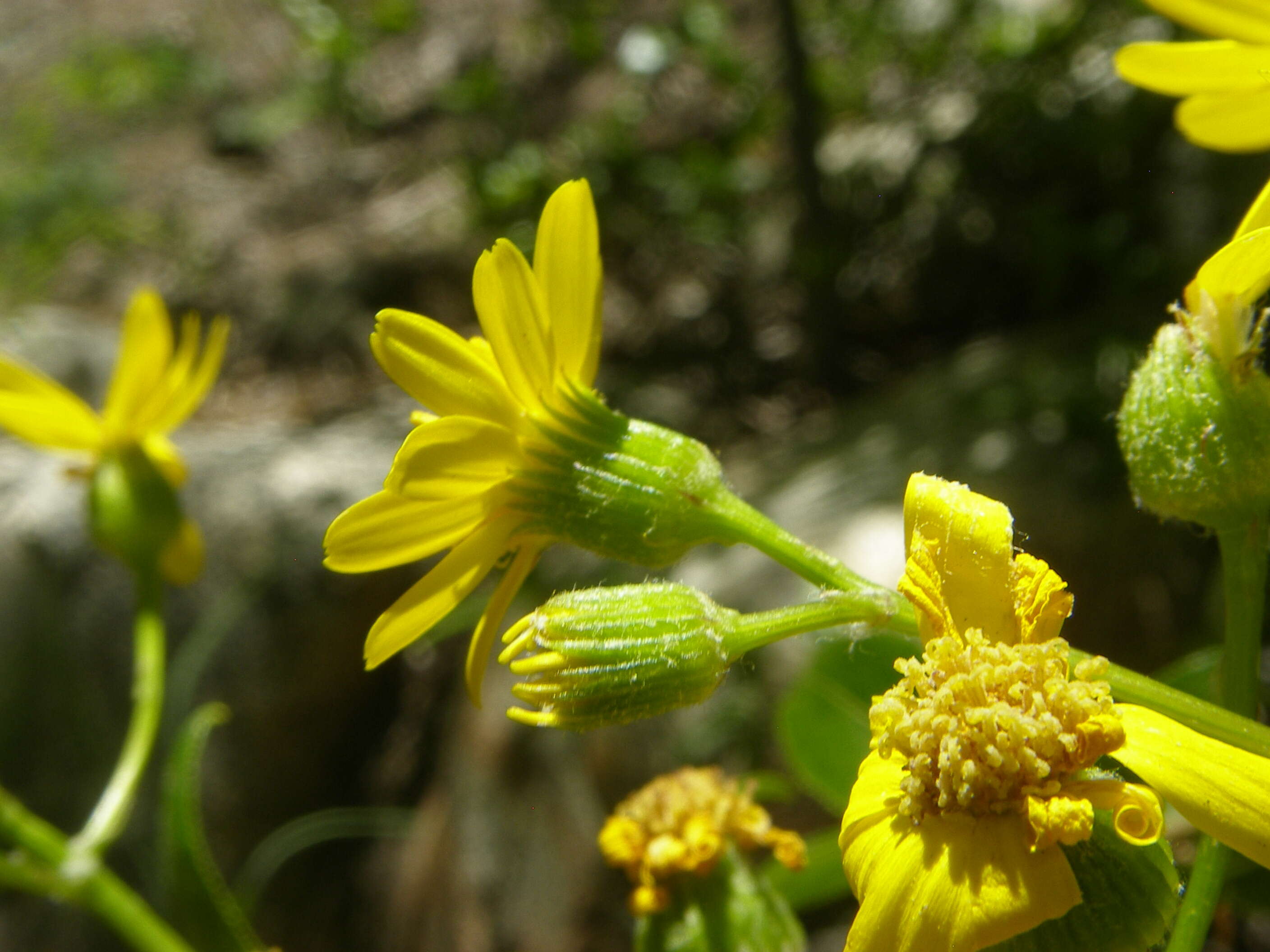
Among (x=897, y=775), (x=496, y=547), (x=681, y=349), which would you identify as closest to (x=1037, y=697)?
(x=897, y=775)

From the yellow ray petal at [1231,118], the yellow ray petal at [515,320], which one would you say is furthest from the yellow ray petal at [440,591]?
the yellow ray petal at [1231,118]

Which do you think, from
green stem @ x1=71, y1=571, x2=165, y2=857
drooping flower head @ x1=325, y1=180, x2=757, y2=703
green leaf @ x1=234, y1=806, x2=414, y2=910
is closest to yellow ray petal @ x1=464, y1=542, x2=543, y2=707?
drooping flower head @ x1=325, y1=180, x2=757, y2=703

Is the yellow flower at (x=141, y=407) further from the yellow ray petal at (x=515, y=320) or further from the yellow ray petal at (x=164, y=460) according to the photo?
the yellow ray petal at (x=515, y=320)

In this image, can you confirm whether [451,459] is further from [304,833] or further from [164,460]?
[304,833]

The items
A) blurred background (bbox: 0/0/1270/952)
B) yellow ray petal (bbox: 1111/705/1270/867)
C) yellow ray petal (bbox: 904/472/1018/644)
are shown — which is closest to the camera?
yellow ray petal (bbox: 1111/705/1270/867)

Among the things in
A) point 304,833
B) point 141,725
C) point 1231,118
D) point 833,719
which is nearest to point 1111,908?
point 1231,118

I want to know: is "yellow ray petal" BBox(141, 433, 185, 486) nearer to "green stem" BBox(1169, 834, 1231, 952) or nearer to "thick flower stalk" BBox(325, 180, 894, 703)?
"thick flower stalk" BBox(325, 180, 894, 703)
